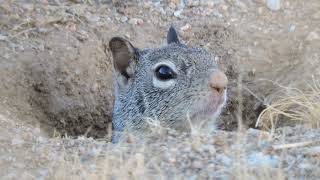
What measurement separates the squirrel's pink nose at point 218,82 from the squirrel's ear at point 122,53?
3.45 feet

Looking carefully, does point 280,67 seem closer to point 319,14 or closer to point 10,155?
point 319,14

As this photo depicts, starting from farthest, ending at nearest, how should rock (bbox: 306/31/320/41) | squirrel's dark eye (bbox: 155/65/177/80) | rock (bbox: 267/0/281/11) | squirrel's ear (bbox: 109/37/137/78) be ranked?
1. rock (bbox: 267/0/281/11)
2. rock (bbox: 306/31/320/41)
3. squirrel's ear (bbox: 109/37/137/78)
4. squirrel's dark eye (bbox: 155/65/177/80)

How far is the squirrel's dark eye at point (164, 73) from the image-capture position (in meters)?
6.46

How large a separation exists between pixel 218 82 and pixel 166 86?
579 millimetres

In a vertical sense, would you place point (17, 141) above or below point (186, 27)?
below

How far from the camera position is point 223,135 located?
17.2 feet

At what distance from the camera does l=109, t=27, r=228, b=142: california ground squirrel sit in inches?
244

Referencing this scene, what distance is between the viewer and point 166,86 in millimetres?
6477

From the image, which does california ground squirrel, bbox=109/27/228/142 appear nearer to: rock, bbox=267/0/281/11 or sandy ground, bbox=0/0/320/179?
sandy ground, bbox=0/0/320/179

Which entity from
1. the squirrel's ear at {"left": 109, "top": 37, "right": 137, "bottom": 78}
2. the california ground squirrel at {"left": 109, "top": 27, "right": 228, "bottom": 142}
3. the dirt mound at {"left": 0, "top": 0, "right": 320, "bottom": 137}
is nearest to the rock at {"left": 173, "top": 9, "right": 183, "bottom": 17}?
the dirt mound at {"left": 0, "top": 0, "right": 320, "bottom": 137}

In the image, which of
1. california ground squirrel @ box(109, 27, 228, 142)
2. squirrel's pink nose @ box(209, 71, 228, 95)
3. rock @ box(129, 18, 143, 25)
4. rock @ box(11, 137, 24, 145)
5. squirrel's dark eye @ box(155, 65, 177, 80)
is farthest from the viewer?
rock @ box(129, 18, 143, 25)

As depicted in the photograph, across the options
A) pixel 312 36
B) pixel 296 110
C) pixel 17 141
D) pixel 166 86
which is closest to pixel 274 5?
pixel 312 36

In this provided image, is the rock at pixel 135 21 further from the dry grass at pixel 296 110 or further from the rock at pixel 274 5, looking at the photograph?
the dry grass at pixel 296 110

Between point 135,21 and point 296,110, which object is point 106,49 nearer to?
point 135,21
